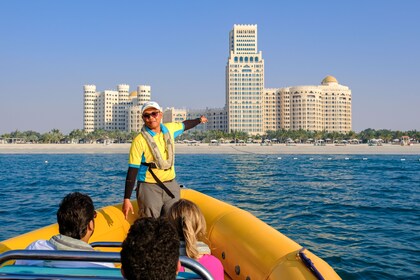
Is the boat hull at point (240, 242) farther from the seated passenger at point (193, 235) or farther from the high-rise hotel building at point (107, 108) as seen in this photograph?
the high-rise hotel building at point (107, 108)

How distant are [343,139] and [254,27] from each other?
52032 mm

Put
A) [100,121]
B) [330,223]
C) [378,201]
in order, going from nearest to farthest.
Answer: [330,223] → [378,201] → [100,121]

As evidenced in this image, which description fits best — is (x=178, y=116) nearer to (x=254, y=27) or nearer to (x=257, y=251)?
(x=254, y=27)

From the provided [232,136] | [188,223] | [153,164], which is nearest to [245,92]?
[232,136]

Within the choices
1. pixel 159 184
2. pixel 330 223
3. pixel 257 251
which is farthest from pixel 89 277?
pixel 330 223

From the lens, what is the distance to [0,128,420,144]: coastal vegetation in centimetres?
11931

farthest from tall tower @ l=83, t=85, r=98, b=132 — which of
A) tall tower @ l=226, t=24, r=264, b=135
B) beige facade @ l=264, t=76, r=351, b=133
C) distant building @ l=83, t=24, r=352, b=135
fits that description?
beige facade @ l=264, t=76, r=351, b=133

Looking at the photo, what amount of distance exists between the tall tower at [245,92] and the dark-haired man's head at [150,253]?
12732cm

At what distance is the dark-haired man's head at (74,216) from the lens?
103 inches

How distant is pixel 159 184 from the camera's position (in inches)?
184

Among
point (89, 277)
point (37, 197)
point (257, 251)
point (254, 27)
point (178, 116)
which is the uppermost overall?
point (254, 27)

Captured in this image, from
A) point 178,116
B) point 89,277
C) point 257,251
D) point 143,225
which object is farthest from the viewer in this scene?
point 178,116

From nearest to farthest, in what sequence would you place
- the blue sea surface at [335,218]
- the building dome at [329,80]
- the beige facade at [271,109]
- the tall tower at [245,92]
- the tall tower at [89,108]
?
the blue sea surface at [335,218] → the tall tower at [245,92] → the beige facade at [271,109] → the building dome at [329,80] → the tall tower at [89,108]

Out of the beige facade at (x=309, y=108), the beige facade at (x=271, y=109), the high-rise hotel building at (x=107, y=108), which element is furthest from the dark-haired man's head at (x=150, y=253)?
the high-rise hotel building at (x=107, y=108)
